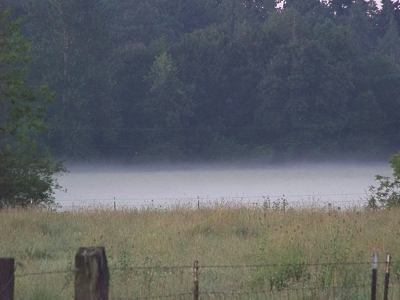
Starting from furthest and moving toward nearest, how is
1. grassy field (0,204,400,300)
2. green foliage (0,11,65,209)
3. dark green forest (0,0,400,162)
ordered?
dark green forest (0,0,400,162) < green foliage (0,11,65,209) < grassy field (0,204,400,300)

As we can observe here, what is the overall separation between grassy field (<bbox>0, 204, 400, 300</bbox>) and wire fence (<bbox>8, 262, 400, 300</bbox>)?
0.02 metres

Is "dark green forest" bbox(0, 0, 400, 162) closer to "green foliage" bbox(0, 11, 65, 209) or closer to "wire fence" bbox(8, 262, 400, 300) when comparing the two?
"green foliage" bbox(0, 11, 65, 209)

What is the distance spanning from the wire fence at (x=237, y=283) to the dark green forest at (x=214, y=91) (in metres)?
45.2

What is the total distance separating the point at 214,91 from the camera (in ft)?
204

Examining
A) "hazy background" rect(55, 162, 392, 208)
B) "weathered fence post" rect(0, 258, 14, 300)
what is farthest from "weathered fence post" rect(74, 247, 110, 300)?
"hazy background" rect(55, 162, 392, 208)

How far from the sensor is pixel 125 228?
14.6 m

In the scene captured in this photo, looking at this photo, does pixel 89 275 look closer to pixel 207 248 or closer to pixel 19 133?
pixel 207 248

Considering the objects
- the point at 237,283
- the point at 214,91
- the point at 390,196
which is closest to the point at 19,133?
the point at 390,196

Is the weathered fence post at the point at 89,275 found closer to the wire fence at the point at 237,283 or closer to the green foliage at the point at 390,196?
the wire fence at the point at 237,283

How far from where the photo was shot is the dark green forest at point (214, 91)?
5591cm

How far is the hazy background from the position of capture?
1992 inches

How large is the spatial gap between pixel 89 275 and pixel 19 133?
1652cm

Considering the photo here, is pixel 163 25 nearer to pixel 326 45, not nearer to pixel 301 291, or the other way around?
pixel 326 45

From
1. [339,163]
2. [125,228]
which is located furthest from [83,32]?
[125,228]
